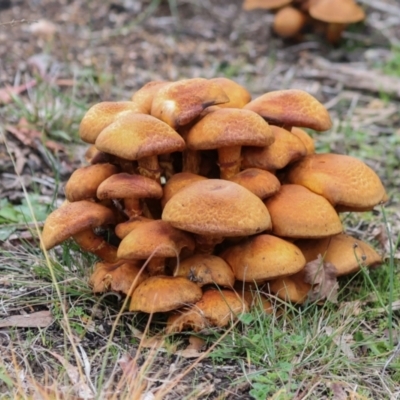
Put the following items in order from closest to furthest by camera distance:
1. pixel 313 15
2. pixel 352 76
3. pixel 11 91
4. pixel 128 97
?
pixel 11 91
pixel 128 97
pixel 352 76
pixel 313 15

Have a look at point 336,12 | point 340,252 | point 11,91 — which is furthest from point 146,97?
point 336,12

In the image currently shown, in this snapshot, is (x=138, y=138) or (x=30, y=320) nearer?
(x=138, y=138)

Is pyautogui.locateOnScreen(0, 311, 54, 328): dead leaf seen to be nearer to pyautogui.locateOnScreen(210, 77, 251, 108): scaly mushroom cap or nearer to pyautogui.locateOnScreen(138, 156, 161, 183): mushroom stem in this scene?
pyautogui.locateOnScreen(138, 156, 161, 183): mushroom stem

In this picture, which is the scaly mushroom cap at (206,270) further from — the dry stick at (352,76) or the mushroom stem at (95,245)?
the dry stick at (352,76)

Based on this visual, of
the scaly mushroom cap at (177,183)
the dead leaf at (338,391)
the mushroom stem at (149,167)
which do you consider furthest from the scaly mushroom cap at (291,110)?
the dead leaf at (338,391)

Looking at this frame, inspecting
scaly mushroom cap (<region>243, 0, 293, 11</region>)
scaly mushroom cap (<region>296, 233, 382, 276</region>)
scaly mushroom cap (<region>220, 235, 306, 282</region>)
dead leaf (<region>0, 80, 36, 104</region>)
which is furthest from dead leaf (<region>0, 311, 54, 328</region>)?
scaly mushroom cap (<region>243, 0, 293, 11</region>)

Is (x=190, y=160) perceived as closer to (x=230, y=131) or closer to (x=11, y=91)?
(x=230, y=131)
